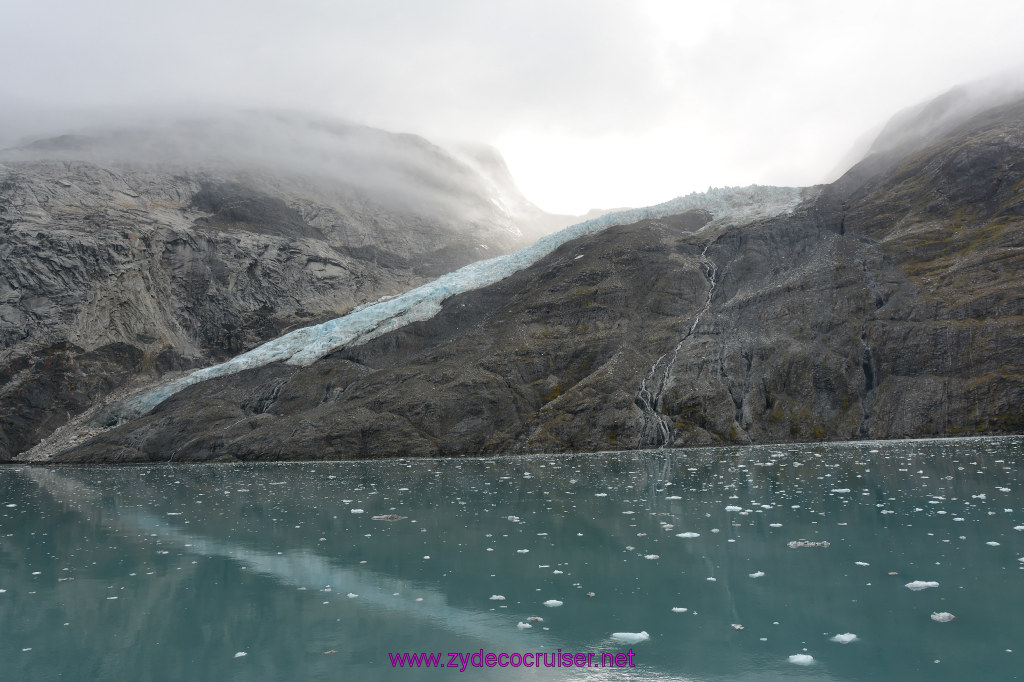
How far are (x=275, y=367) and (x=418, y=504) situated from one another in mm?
45967

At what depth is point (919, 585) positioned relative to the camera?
1138cm

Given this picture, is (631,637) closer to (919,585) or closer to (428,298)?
(919,585)

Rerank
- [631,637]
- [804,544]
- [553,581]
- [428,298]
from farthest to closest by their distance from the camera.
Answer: [428,298] → [804,544] → [553,581] → [631,637]

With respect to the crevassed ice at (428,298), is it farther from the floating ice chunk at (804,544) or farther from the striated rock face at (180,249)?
the floating ice chunk at (804,544)

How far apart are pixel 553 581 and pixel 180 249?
9632 centimetres

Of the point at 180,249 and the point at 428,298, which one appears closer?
the point at 428,298

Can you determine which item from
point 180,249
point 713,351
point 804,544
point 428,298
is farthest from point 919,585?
point 180,249

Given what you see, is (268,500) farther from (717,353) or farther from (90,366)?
(90,366)

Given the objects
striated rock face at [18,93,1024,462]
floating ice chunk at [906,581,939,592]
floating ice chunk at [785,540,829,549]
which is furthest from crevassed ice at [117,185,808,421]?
floating ice chunk at [906,581,939,592]

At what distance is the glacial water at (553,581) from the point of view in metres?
9.52

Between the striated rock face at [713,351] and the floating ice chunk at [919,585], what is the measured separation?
3188cm

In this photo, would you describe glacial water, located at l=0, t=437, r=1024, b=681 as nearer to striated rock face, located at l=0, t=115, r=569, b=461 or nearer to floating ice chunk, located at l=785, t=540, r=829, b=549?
floating ice chunk, located at l=785, t=540, r=829, b=549

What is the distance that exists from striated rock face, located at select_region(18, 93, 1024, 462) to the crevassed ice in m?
2.95

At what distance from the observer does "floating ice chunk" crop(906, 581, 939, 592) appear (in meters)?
11.3
